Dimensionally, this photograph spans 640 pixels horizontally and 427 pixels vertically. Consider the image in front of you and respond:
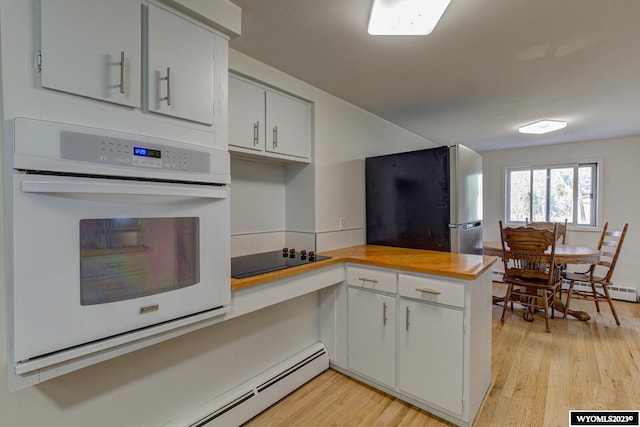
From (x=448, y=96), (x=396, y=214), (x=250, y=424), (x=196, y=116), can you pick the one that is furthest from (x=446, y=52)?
(x=250, y=424)

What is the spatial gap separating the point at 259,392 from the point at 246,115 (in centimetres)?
174

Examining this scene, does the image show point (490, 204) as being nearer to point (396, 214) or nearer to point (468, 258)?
point (396, 214)

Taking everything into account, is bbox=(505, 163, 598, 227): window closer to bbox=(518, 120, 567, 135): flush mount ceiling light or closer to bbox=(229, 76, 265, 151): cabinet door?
bbox=(518, 120, 567, 135): flush mount ceiling light

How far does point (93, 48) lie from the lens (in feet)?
3.38

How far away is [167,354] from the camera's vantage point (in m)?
1.53

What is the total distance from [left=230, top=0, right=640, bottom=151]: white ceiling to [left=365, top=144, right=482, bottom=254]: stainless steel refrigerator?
54 centimetres

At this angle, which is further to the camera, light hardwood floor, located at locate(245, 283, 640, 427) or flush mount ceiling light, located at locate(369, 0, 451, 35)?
light hardwood floor, located at locate(245, 283, 640, 427)

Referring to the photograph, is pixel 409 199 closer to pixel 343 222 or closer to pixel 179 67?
pixel 343 222

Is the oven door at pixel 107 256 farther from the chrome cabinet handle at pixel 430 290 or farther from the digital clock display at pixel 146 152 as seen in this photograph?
the chrome cabinet handle at pixel 430 290

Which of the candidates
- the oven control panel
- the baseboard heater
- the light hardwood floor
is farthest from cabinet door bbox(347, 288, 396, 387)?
the oven control panel

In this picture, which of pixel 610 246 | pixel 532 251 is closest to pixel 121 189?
pixel 532 251

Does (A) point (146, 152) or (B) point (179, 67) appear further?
(B) point (179, 67)

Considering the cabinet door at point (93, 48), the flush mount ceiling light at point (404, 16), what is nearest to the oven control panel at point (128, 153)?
the cabinet door at point (93, 48)

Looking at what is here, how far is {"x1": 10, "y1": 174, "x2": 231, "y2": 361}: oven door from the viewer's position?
892 millimetres
